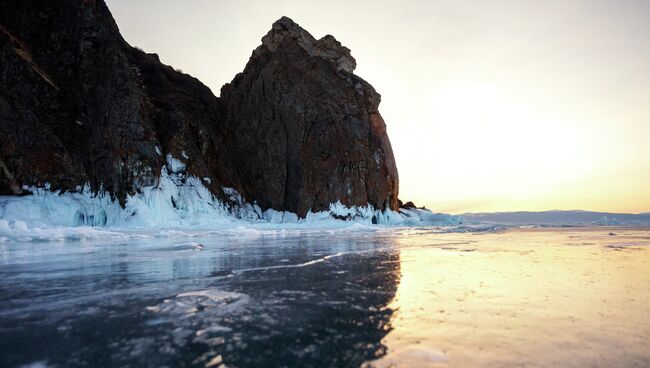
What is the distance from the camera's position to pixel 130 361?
151cm

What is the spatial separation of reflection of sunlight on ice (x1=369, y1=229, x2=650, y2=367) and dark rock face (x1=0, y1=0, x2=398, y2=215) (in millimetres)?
18767

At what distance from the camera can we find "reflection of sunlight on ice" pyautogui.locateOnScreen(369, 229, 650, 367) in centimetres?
152

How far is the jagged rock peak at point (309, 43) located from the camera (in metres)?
30.3

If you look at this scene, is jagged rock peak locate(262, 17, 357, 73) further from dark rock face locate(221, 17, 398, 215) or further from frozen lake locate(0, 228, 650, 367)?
frozen lake locate(0, 228, 650, 367)

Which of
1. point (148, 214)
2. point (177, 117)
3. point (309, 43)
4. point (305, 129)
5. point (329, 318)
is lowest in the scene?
point (329, 318)

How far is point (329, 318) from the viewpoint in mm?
2156

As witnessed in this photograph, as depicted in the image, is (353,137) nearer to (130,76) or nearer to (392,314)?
(130,76)

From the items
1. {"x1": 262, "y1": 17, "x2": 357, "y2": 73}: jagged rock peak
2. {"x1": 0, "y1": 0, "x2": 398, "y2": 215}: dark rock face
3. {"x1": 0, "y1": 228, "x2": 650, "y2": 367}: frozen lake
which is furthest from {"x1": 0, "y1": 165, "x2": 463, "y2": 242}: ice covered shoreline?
{"x1": 262, "y1": 17, "x2": 357, "y2": 73}: jagged rock peak

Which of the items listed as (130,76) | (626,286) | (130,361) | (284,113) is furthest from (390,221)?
(130,361)

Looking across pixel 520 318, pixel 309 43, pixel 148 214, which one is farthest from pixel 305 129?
pixel 520 318

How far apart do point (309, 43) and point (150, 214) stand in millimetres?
20091

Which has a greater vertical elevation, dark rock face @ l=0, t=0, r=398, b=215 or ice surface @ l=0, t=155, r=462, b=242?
dark rock face @ l=0, t=0, r=398, b=215

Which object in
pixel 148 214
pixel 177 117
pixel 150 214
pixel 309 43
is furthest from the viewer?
pixel 309 43

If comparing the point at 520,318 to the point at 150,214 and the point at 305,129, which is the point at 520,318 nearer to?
the point at 150,214
